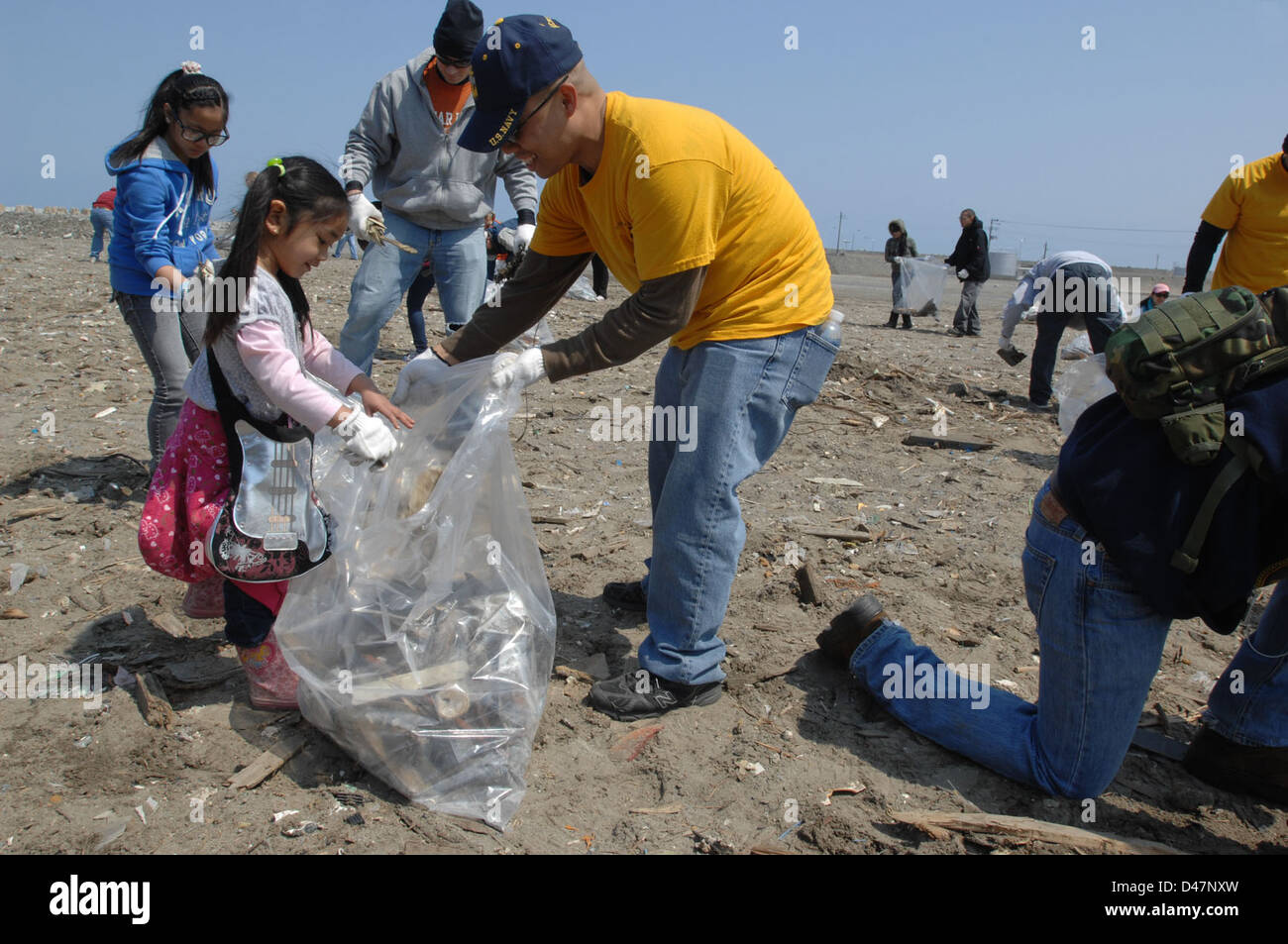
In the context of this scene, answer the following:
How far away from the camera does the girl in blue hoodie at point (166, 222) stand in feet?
11.9

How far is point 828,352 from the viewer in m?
2.65

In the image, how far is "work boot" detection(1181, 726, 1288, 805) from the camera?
2395mm

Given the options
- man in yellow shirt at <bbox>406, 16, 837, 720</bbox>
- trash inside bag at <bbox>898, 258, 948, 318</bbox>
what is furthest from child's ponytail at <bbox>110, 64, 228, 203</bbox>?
trash inside bag at <bbox>898, 258, 948, 318</bbox>

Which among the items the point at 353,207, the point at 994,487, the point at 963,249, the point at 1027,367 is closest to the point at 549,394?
the point at 353,207

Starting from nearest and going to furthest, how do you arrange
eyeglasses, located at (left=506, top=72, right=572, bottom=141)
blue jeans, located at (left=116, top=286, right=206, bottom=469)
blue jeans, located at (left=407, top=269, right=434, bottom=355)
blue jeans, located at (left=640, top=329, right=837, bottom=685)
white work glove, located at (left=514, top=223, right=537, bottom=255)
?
eyeglasses, located at (left=506, top=72, right=572, bottom=141) < blue jeans, located at (left=640, top=329, right=837, bottom=685) < blue jeans, located at (left=116, top=286, right=206, bottom=469) < white work glove, located at (left=514, top=223, right=537, bottom=255) < blue jeans, located at (left=407, top=269, right=434, bottom=355)

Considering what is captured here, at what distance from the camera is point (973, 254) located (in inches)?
498

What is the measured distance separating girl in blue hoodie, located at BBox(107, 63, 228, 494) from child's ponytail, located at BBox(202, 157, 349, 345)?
61.6 inches

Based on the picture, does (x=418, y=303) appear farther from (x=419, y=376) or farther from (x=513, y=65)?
(x=513, y=65)

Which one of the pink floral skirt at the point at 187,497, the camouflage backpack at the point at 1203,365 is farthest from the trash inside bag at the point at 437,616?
the camouflage backpack at the point at 1203,365

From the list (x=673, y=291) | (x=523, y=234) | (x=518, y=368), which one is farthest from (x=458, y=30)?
(x=673, y=291)

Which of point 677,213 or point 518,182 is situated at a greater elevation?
point 518,182

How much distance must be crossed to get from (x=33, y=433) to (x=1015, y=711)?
5094 mm

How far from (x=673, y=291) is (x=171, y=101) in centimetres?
257

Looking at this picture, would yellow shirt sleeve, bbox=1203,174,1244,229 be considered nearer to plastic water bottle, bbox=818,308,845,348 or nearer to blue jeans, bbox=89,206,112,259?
plastic water bottle, bbox=818,308,845,348
